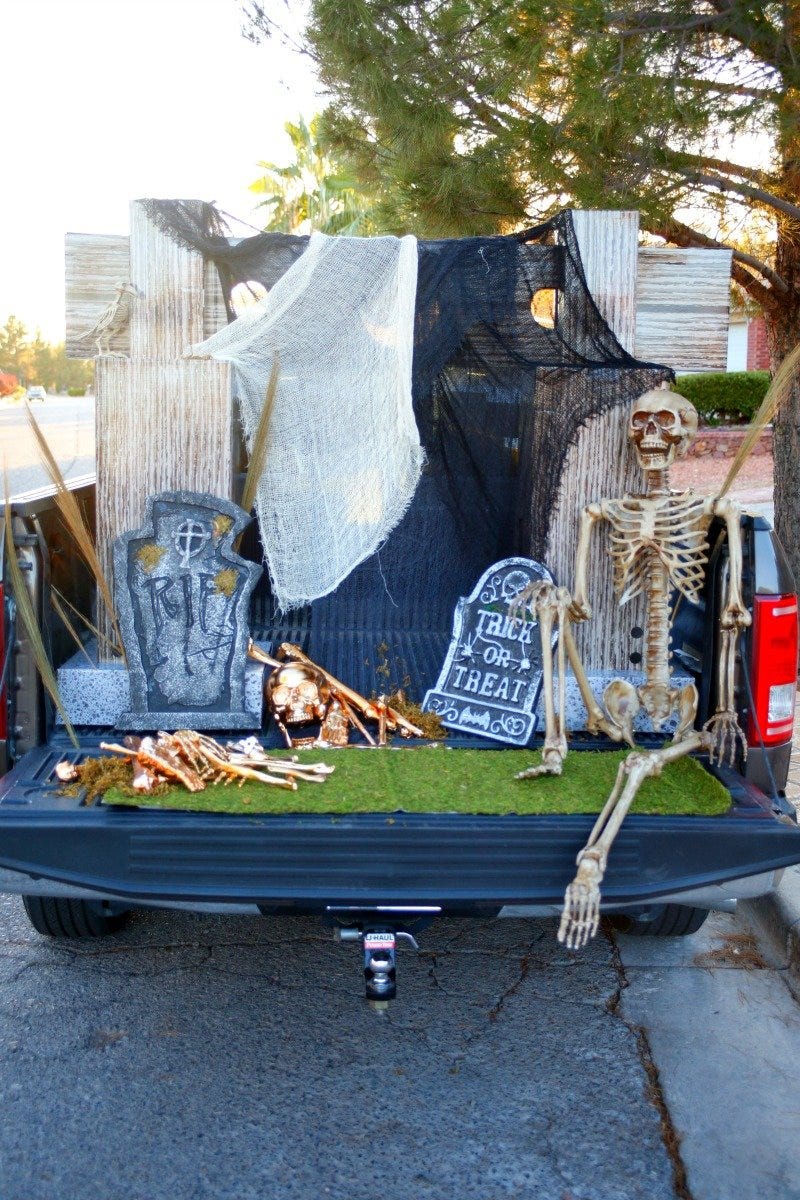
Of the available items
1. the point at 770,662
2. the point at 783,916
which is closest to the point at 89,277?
the point at 770,662

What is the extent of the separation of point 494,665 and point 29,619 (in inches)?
56.0

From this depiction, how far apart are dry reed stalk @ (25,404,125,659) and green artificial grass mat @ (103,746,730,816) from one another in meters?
0.82

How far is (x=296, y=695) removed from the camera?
350cm

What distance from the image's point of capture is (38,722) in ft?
10.9

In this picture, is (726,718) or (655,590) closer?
(726,718)

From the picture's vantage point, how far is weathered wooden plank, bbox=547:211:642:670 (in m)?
3.78

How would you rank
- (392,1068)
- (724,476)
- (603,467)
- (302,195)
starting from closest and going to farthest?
(392,1068)
(603,467)
(724,476)
(302,195)

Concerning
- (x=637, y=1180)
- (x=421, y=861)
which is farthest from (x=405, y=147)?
(x=637, y=1180)

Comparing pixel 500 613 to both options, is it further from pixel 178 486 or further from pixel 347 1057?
pixel 347 1057

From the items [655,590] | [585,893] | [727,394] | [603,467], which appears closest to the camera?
[585,893]

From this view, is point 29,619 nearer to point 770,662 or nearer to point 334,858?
point 334,858

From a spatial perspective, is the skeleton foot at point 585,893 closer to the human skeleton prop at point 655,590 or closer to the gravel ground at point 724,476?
the human skeleton prop at point 655,590

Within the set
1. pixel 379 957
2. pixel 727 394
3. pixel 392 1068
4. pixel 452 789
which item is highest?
pixel 727 394

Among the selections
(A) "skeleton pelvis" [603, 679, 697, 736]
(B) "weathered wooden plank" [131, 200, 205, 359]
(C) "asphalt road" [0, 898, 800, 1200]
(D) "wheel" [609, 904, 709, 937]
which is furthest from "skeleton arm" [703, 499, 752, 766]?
(B) "weathered wooden plank" [131, 200, 205, 359]
